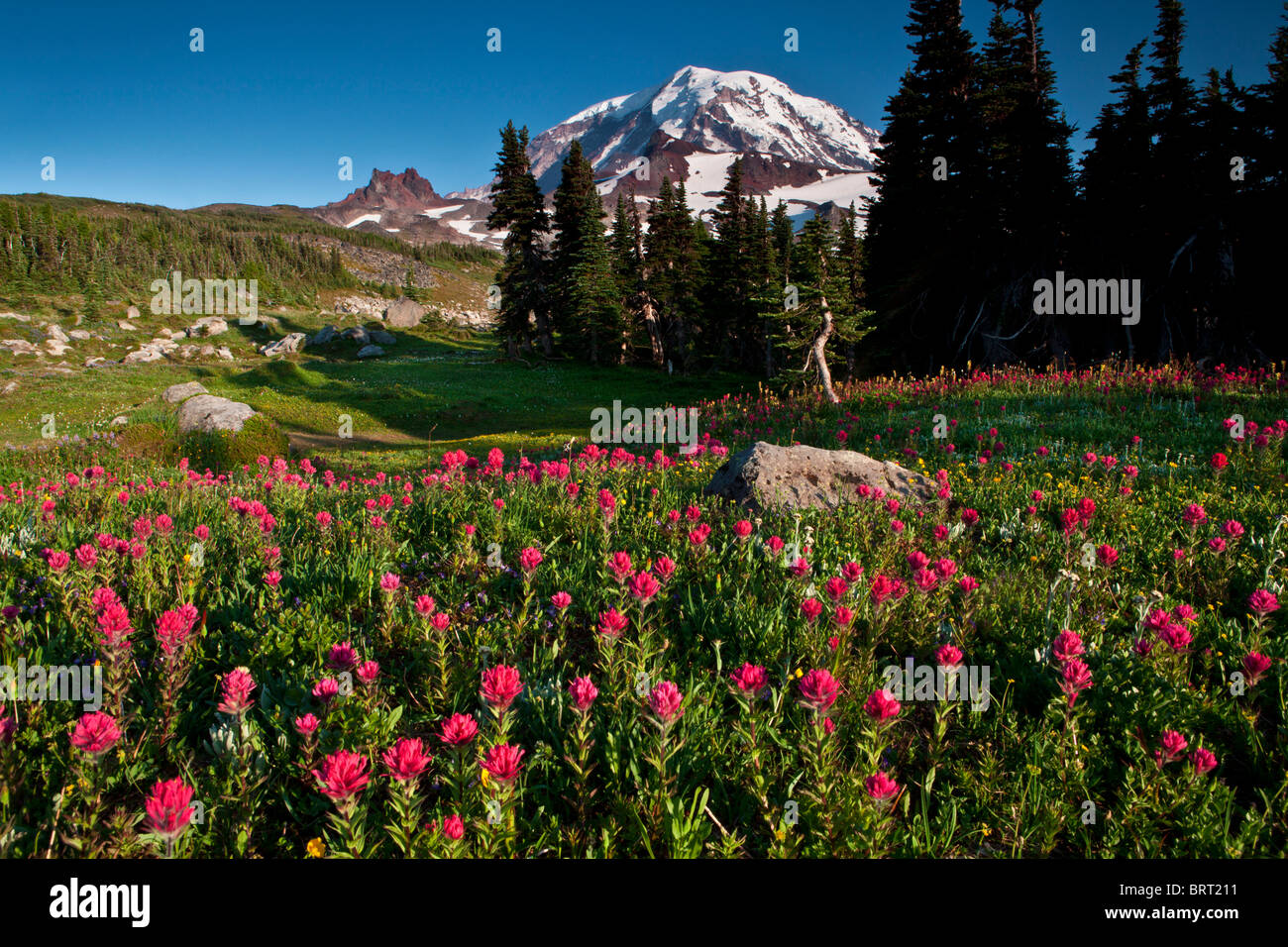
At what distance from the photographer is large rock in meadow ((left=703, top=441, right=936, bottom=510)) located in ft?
20.1

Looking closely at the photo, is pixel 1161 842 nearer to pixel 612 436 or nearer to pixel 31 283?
pixel 612 436

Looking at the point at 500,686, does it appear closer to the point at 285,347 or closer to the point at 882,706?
the point at 882,706

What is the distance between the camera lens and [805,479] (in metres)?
6.46

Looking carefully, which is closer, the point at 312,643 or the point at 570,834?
the point at 570,834

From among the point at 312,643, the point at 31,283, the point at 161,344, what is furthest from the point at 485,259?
the point at 312,643

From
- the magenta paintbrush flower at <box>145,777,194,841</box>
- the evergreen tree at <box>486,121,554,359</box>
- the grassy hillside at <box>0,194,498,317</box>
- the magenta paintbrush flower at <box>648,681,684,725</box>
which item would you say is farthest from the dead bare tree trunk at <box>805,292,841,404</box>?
the grassy hillside at <box>0,194,498,317</box>

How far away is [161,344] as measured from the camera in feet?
147

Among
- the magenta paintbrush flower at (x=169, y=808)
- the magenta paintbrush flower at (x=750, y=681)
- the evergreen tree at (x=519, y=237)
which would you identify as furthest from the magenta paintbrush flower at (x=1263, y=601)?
the evergreen tree at (x=519, y=237)

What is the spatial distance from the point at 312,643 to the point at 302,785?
36.7 inches

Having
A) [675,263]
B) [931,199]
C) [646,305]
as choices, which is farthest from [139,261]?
[931,199]

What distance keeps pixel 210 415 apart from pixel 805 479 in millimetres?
16704

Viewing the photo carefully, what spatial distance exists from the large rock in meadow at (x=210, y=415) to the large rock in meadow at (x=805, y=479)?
14819 mm

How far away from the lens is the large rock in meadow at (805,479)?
6.12m
